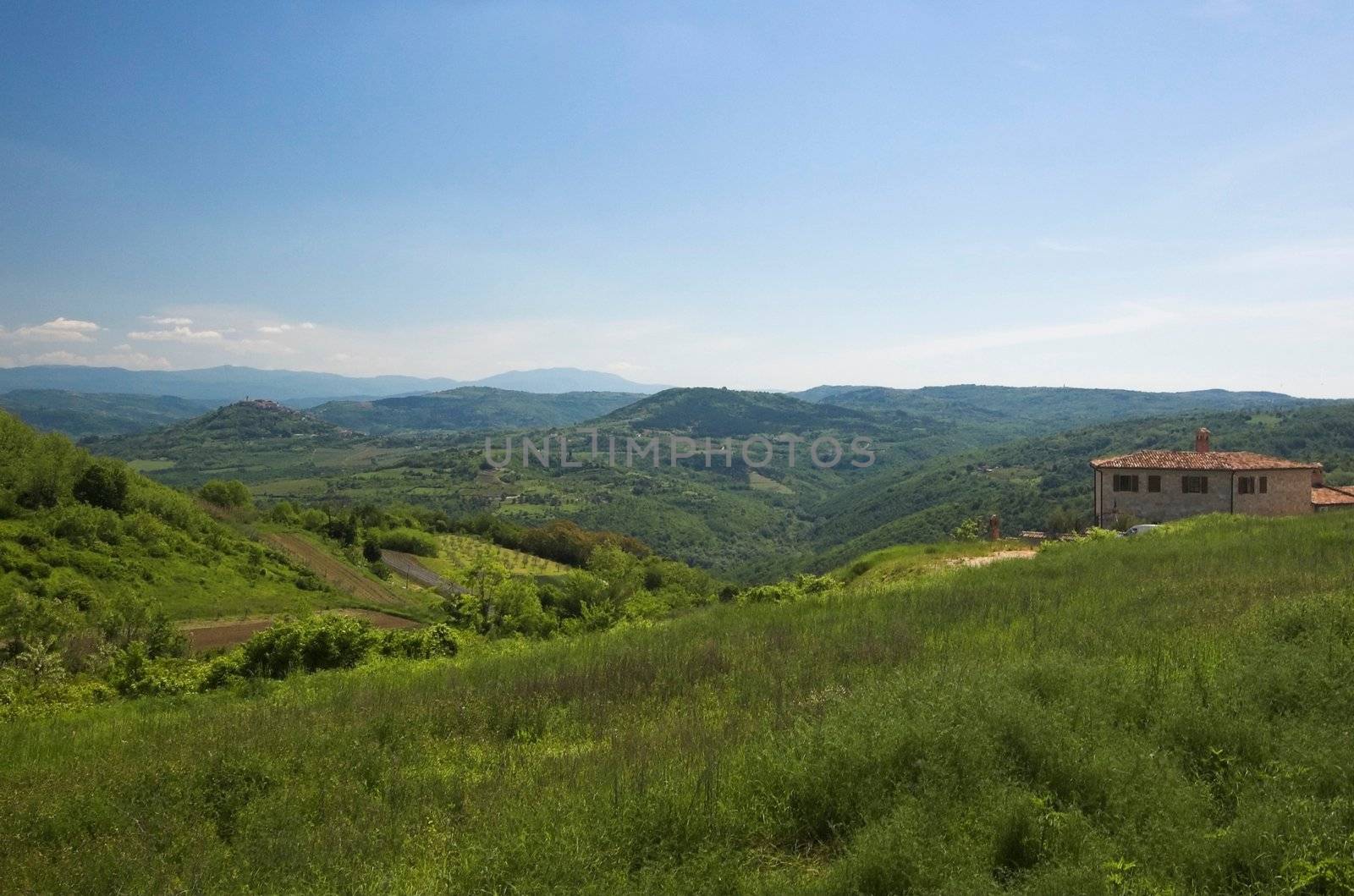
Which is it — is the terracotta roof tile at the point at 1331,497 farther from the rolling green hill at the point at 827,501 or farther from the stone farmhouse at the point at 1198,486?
the rolling green hill at the point at 827,501

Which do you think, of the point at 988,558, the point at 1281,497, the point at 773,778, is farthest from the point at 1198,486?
the point at 773,778

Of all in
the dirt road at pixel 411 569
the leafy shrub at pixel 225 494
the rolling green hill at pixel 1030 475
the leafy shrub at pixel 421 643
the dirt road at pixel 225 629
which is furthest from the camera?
the rolling green hill at pixel 1030 475

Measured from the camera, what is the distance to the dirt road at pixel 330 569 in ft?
162

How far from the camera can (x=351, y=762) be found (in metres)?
6.71

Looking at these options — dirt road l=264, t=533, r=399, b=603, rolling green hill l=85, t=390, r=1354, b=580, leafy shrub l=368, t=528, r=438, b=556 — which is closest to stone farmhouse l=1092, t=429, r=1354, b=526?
dirt road l=264, t=533, r=399, b=603

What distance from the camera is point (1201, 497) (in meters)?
37.2

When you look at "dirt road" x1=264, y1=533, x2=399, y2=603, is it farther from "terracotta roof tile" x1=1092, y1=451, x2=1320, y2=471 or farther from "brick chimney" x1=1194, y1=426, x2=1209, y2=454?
"brick chimney" x1=1194, y1=426, x2=1209, y2=454

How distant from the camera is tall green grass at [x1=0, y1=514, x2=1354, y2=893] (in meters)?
4.54

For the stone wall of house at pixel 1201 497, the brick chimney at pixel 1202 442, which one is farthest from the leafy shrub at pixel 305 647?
the brick chimney at pixel 1202 442

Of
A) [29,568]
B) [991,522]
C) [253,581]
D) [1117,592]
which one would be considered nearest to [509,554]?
[253,581]

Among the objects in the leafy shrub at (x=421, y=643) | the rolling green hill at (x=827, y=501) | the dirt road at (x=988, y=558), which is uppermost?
the dirt road at (x=988, y=558)

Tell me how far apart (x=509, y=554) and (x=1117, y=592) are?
74.4m

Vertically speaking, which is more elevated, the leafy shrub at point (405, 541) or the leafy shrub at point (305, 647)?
the leafy shrub at point (305, 647)

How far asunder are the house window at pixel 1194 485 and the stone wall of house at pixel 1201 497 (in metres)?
0.13
